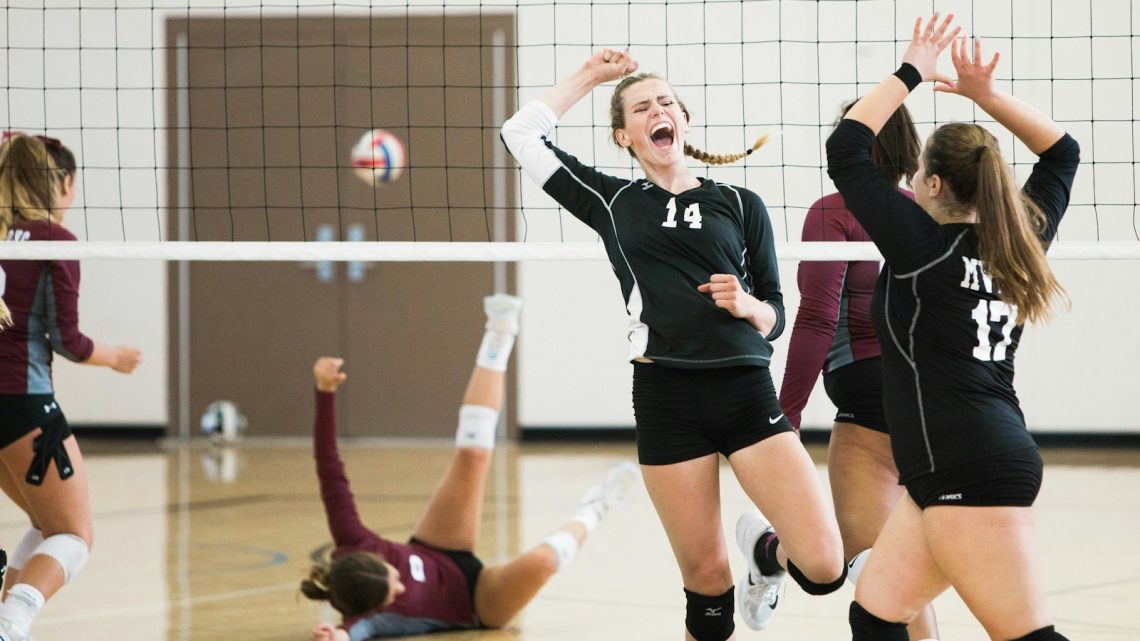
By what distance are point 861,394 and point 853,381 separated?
0.15ft

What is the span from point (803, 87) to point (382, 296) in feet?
12.4

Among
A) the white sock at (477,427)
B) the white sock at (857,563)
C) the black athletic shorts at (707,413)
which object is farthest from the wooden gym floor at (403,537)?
the black athletic shorts at (707,413)

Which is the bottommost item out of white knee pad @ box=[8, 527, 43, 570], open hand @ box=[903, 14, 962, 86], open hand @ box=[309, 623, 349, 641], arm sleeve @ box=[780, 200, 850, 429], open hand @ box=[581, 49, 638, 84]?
open hand @ box=[309, 623, 349, 641]

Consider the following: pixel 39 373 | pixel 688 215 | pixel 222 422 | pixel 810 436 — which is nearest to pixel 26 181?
pixel 39 373

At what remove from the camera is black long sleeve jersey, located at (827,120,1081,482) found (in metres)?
2.75

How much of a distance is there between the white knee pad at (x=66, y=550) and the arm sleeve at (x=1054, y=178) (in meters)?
3.04

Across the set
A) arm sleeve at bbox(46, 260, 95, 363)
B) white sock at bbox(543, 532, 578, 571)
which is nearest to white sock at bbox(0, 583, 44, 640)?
arm sleeve at bbox(46, 260, 95, 363)

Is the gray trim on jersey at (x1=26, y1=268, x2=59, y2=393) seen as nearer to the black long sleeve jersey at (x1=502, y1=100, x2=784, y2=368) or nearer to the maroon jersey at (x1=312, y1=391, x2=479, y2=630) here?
the maroon jersey at (x1=312, y1=391, x2=479, y2=630)

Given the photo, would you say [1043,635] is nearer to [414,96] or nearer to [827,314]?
[827,314]

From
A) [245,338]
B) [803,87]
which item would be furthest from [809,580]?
[245,338]

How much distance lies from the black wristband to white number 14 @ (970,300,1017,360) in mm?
555

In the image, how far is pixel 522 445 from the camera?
Result: 10.8m

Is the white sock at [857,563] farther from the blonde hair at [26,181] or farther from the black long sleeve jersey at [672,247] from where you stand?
the blonde hair at [26,181]

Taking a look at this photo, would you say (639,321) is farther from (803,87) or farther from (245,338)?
(245,338)
